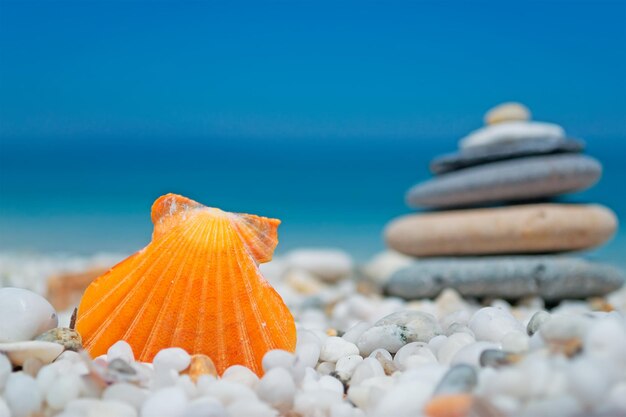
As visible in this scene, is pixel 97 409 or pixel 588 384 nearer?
pixel 588 384

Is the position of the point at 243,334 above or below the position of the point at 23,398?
above

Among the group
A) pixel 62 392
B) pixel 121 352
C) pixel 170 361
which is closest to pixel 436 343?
pixel 170 361

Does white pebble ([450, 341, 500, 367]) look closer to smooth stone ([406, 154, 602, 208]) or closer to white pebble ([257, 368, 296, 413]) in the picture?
white pebble ([257, 368, 296, 413])

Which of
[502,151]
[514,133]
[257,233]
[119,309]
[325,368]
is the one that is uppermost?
[514,133]

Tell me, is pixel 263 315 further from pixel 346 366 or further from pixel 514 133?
pixel 514 133

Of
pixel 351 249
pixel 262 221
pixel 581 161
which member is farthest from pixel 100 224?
pixel 262 221

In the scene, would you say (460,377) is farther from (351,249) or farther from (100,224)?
(100,224)
